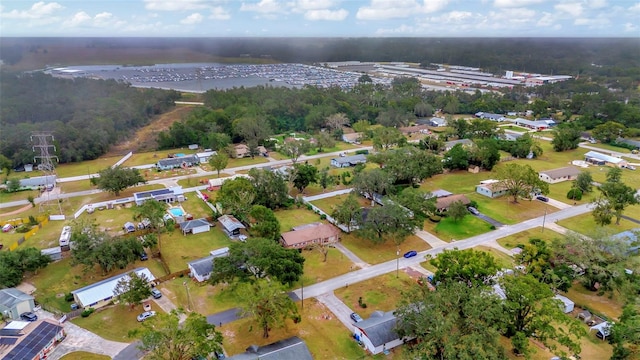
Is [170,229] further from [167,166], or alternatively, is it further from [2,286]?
[167,166]

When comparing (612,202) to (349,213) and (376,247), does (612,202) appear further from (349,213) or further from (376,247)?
(349,213)

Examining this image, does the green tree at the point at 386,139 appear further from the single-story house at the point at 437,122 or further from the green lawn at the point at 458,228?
the green lawn at the point at 458,228

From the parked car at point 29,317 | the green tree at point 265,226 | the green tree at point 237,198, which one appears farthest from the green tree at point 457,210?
the parked car at point 29,317

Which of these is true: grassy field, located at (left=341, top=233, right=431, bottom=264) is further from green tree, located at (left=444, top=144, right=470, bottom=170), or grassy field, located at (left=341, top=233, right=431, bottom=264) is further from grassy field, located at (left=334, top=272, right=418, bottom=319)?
green tree, located at (left=444, top=144, right=470, bottom=170)

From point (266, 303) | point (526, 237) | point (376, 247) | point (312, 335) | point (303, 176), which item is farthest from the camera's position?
point (303, 176)

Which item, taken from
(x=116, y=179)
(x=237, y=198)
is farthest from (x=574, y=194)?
(x=116, y=179)

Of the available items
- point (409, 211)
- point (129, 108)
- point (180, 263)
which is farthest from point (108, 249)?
point (129, 108)
